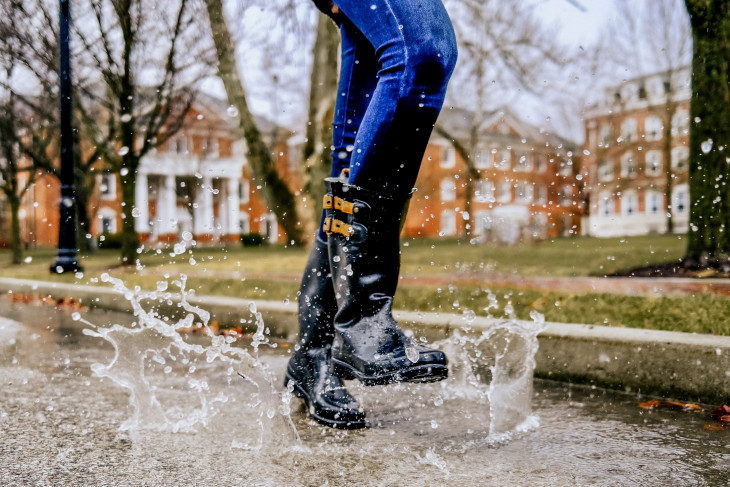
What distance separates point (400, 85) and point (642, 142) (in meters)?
34.3

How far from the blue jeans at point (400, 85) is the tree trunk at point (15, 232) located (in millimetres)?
11273

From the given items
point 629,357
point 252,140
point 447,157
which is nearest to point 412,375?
point 629,357

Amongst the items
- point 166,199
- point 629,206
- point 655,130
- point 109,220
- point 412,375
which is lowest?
point 412,375

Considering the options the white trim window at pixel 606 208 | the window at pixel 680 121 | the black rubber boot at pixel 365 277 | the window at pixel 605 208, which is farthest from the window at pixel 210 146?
the window at pixel 605 208

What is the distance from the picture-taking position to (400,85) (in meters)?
1.88

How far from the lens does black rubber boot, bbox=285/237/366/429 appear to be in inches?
87.1

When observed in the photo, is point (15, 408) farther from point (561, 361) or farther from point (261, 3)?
point (261, 3)

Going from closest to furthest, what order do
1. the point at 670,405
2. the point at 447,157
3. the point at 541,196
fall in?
1. the point at 670,405
2. the point at 447,157
3. the point at 541,196

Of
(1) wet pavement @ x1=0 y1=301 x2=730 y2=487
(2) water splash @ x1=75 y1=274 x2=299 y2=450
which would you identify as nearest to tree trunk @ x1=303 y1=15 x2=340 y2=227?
(2) water splash @ x1=75 y1=274 x2=299 y2=450

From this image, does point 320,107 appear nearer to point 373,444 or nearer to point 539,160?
point 373,444

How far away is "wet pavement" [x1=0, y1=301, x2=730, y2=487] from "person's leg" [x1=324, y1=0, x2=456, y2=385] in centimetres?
25

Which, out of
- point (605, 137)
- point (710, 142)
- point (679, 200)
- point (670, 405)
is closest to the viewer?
point (670, 405)

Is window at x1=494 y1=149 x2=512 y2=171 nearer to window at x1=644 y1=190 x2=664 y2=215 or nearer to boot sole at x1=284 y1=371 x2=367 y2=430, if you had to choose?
boot sole at x1=284 y1=371 x2=367 y2=430

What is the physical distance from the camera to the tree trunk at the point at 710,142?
332 inches
